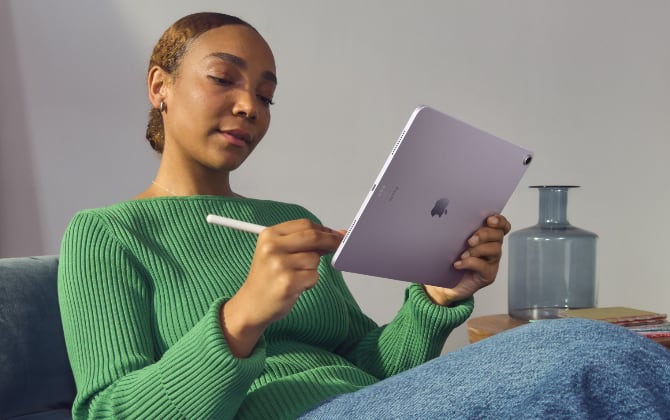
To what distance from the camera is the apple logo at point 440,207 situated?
2.89 feet

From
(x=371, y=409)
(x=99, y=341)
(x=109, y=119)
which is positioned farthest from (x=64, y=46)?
(x=371, y=409)

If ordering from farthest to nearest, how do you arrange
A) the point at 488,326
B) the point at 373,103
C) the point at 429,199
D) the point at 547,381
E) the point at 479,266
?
the point at 373,103 → the point at 488,326 → the point at 479,266 → the point at 429,199 → the point at 547,381

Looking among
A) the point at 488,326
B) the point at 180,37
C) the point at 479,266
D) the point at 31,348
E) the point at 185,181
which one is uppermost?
the point at 180,37

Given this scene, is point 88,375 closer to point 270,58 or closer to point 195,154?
point 195,154

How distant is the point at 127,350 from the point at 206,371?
13cm

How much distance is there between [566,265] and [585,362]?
107 cm

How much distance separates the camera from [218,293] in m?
0.93

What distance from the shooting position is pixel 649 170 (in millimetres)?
2154

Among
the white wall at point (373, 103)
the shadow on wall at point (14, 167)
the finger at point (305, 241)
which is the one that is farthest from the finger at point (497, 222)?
the shadow on wall at point (14, 167)

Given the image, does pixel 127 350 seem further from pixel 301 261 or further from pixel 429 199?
pixel 429 199

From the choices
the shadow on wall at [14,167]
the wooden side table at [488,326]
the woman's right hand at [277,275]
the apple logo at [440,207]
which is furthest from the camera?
the shadow on wall at [14,167]

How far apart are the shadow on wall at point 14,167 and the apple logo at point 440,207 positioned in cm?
118

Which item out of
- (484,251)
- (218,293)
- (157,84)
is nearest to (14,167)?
(157,84)

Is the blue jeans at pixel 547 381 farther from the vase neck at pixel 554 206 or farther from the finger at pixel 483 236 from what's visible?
the vase neck at pixel 554 206
